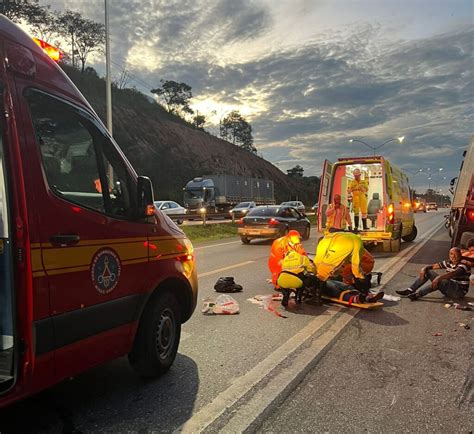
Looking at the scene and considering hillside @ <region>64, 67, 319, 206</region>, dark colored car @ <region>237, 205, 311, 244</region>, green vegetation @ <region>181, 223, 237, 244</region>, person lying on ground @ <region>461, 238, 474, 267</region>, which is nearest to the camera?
person lying on ground @ <region>461, 238, 474, 267</region>

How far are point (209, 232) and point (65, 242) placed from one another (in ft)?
60.8

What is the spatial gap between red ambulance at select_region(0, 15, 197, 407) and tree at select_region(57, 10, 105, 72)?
228ft

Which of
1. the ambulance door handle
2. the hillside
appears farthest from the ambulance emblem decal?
the hillside

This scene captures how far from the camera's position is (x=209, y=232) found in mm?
21422

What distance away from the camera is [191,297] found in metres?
4.40

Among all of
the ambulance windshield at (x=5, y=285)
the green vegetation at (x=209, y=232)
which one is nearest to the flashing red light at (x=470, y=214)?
the ambulance windshield at (x=5, y=285)

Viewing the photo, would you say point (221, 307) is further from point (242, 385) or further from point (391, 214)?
point (391, 214)

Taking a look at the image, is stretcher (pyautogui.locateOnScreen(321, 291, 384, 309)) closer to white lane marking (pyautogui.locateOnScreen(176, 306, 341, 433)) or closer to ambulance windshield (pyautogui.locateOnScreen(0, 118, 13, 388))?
white lane marking (pyautogui.locateOnScreen(176, 306, 341, 433))

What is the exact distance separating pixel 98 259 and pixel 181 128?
7225cm

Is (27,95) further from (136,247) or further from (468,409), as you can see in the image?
(468,409)

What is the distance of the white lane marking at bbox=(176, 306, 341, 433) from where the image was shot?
3193mm

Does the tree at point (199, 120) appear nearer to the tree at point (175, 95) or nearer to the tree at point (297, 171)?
the tree at point (175, 95)

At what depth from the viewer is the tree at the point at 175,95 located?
89.7 meters

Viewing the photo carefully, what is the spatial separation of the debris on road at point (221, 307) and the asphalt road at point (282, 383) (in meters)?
0.15
